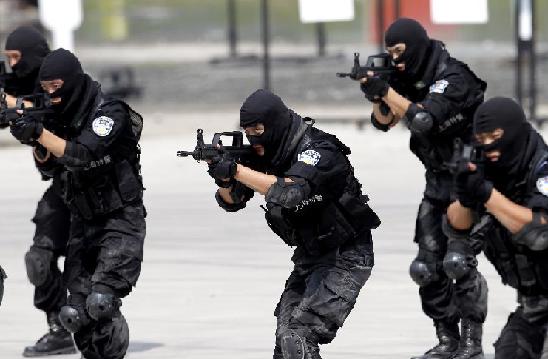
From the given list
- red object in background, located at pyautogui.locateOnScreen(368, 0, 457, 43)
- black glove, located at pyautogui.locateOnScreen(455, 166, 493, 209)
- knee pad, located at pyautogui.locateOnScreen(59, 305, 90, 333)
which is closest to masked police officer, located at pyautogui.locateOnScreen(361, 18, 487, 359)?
knee pad, located at pyautogui.locateOnScreen(59, 305, 90, 333)

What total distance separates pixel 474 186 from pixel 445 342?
3045 millimetres

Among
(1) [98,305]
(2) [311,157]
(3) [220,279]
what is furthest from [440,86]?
(3) [220,279]

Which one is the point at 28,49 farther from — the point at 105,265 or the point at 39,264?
the point at 105,265

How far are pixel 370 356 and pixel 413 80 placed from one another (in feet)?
5.50

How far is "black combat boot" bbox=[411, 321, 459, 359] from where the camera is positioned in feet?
37.1

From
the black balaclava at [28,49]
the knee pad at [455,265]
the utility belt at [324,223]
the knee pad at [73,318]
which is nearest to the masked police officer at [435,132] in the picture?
the knee pad at [455,265]

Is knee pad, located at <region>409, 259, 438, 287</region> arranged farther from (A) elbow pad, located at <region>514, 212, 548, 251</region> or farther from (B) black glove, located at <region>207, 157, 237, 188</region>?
(A) elbow pad, located at <region>514, 212, 548, 251</region>

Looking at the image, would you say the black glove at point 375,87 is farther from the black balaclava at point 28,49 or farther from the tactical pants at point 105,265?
Result: the black balaclava at point 28,49

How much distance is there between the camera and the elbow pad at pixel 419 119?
1092cm

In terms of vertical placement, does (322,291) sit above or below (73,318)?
above

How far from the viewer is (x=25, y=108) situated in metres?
10.7

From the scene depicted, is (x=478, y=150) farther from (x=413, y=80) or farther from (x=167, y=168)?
(x=167, y=168)

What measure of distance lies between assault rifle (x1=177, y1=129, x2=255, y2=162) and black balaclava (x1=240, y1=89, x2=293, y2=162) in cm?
7

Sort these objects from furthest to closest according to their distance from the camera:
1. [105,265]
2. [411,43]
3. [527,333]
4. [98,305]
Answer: [411,43]
[105,265]
[98,305]
[527,333]
